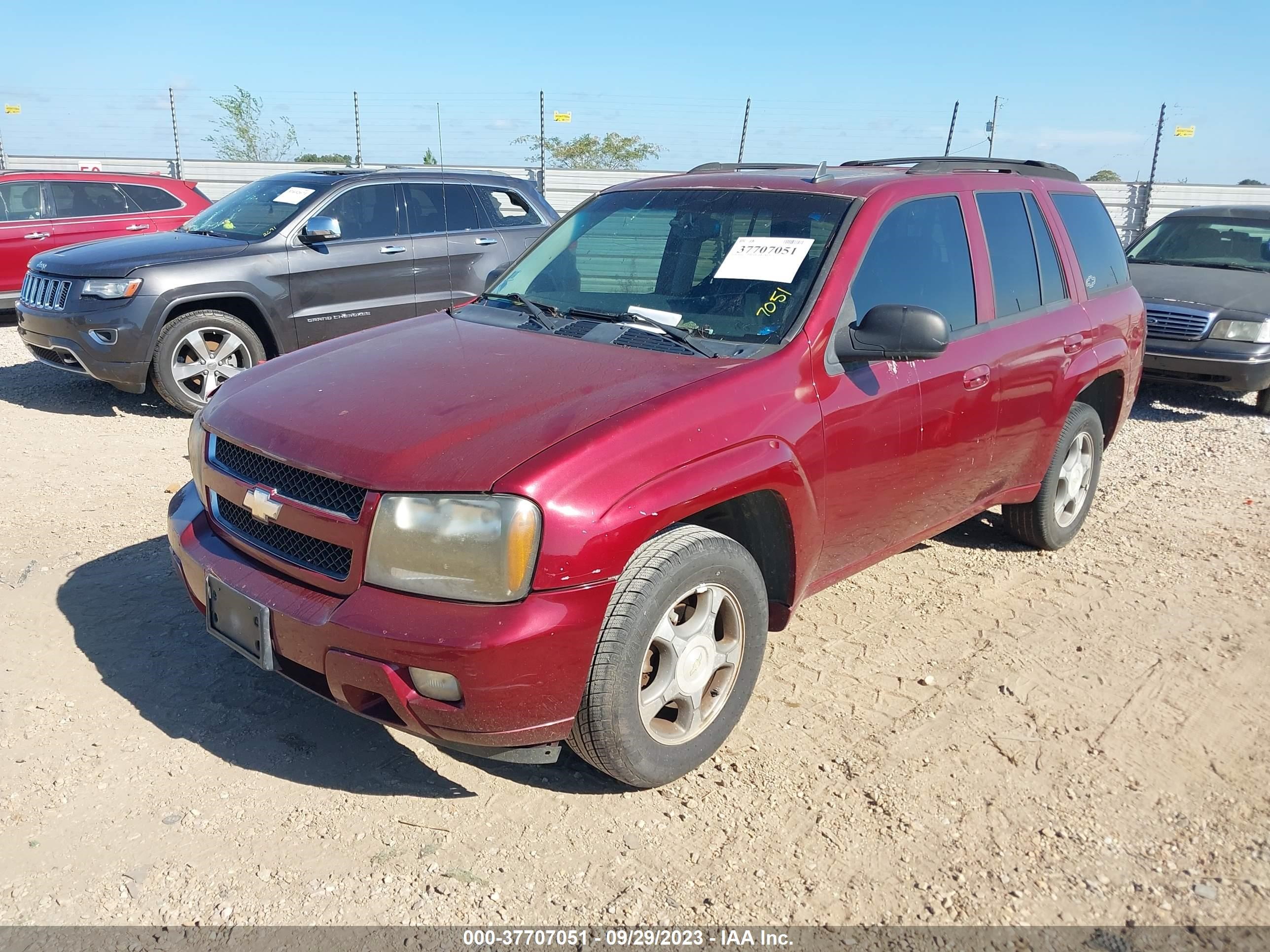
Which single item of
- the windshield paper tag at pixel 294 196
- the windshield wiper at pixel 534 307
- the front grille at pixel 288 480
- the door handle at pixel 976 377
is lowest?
the front grille at pixel 288 480

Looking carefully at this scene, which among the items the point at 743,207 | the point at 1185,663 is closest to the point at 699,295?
the point at 743,207

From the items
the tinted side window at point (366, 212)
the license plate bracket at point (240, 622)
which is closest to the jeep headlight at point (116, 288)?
the tinted side window at point (366, 212)

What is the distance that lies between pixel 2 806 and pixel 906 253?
11.5 ft

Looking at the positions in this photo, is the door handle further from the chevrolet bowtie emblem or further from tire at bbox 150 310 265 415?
tire at bbox 150 310 265 415

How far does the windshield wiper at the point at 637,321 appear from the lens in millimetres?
3277

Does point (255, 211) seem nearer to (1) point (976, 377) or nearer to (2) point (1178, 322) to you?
(1) point (976, 377)

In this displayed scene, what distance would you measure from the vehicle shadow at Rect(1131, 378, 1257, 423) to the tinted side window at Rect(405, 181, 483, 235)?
6.00 meters

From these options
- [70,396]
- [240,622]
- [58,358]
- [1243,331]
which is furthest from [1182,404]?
[70,396]

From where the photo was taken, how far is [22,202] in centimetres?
1035

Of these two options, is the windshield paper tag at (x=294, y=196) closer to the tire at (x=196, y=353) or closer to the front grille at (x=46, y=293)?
the tire at (x=196, y=353)

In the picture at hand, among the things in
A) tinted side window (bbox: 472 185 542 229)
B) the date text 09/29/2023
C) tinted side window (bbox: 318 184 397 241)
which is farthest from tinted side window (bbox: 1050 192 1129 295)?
tinted side window (bbox: 318 184 397 241)

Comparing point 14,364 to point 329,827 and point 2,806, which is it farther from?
point 329,827

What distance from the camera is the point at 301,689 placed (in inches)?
141

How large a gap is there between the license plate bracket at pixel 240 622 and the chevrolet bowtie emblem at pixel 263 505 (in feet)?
0.76
